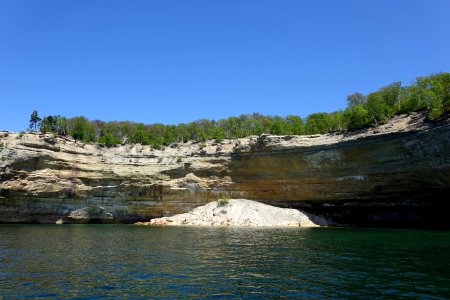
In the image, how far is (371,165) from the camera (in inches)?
2184

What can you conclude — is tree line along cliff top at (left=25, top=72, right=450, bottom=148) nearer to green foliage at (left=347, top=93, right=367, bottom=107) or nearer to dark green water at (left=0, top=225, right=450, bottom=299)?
green foliage at (left=347, top=93, right=367, bottom=107)

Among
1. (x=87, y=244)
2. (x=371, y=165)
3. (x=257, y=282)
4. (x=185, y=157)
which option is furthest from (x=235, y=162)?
(x=257, y=282)

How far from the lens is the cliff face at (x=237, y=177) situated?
53.7m

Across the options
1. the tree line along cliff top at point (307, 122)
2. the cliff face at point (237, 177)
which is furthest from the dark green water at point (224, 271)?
the tree line along cliff top at point (307, 122)

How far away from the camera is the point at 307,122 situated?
3342 inches

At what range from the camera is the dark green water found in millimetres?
14994

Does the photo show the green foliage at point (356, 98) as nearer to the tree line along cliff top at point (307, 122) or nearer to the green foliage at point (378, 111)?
the tree line along cliff top at point (307, 122)

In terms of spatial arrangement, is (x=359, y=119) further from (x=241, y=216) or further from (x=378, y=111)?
(x=241, y=216)

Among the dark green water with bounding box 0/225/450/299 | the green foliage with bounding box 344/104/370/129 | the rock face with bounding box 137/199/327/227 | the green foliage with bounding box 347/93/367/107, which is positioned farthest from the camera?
the green foliage with bounding box 347/93/367/107

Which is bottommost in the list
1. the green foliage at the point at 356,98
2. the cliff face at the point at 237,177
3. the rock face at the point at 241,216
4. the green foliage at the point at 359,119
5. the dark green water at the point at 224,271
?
the dark green water at the point at 224,271

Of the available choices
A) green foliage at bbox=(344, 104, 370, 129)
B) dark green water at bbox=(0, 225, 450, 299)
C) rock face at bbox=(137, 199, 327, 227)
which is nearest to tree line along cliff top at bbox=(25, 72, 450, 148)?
green foliage at bbox=(344, 104, 370, 129)

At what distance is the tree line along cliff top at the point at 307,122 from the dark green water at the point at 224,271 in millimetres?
32814

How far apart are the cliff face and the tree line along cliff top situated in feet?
13.0

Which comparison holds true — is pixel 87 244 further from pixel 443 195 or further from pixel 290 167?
pixel 443 195
